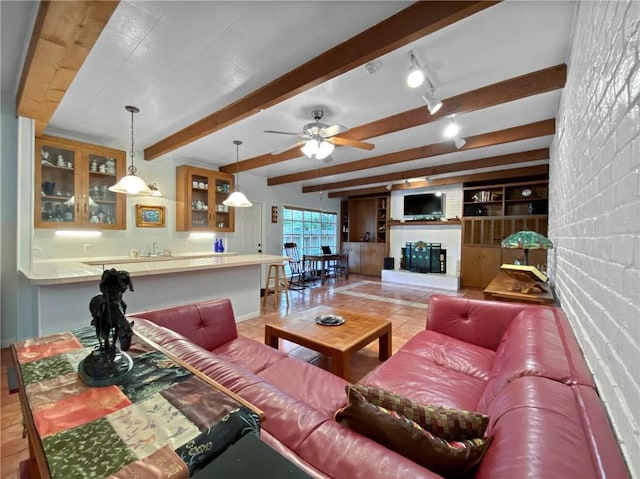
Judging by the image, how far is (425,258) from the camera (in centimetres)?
729

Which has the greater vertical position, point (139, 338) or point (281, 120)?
point (281, 120)

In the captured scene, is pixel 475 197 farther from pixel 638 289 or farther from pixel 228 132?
pixel 638 289

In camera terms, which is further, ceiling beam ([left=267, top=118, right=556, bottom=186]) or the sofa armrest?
ceiling beam ([left=267, top=118, right=556, bottom=186])

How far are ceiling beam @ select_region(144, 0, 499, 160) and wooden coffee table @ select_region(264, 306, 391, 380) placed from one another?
79.0 inches

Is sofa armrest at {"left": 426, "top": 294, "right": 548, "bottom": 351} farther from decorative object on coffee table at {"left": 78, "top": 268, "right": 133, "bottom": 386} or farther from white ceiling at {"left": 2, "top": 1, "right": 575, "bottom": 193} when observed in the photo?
decorative object on coffee table at {"left": 78, "top": 268, "right": 133, "bottom": 386}

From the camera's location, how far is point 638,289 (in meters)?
0.72

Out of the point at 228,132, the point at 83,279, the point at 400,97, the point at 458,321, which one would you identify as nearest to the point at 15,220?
the point at 83,279

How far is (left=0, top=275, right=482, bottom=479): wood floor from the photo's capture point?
68.1 inches

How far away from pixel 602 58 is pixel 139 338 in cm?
235

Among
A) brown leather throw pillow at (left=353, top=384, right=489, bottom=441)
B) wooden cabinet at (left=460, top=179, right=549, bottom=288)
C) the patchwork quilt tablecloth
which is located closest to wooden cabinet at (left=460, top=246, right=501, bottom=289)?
wooden cabinet at (left=460, top=179, right=549, bottom=288)

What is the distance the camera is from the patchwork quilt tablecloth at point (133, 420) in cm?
64

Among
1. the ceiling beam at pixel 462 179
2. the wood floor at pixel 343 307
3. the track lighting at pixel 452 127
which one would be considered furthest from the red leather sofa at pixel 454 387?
the ceiling beam at pixel 462 179

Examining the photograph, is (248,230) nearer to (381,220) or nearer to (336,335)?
(381,220)

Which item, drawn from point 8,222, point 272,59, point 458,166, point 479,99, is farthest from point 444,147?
point 8,222
